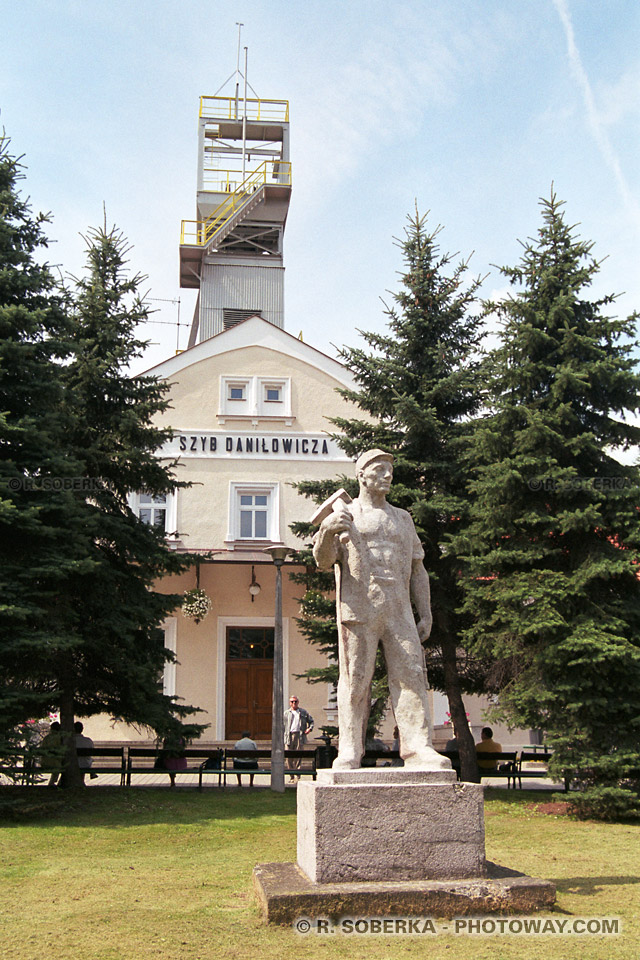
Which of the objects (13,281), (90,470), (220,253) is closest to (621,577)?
(90,470)

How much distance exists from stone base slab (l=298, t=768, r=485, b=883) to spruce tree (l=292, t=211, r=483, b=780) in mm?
8269

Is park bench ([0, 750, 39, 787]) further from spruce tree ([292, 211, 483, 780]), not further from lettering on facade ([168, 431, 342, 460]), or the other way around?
lettering on facade ([168, 431, 342, 460])

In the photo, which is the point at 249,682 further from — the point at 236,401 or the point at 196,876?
the point at 196,876

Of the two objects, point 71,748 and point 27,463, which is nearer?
point 27,463

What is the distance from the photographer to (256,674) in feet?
75.2

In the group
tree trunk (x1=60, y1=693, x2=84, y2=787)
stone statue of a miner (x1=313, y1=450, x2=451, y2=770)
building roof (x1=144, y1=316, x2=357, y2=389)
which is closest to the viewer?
stone statue of a miner (x1=313, y1=450, x2=451, y2=770)

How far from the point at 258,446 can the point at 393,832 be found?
59.6 ft

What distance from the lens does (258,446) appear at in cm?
2372

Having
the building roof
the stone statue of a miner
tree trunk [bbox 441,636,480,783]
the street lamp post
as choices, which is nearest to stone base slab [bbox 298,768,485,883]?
the stone statue of a miner

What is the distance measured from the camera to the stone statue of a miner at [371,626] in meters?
6.71

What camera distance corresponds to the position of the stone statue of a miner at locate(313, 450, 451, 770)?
671cm

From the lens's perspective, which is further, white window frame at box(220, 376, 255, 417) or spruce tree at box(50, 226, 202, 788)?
white window frame at box(220, 376, 255, 417)

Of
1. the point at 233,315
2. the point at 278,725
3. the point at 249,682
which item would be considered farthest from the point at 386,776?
the point at 233,315
